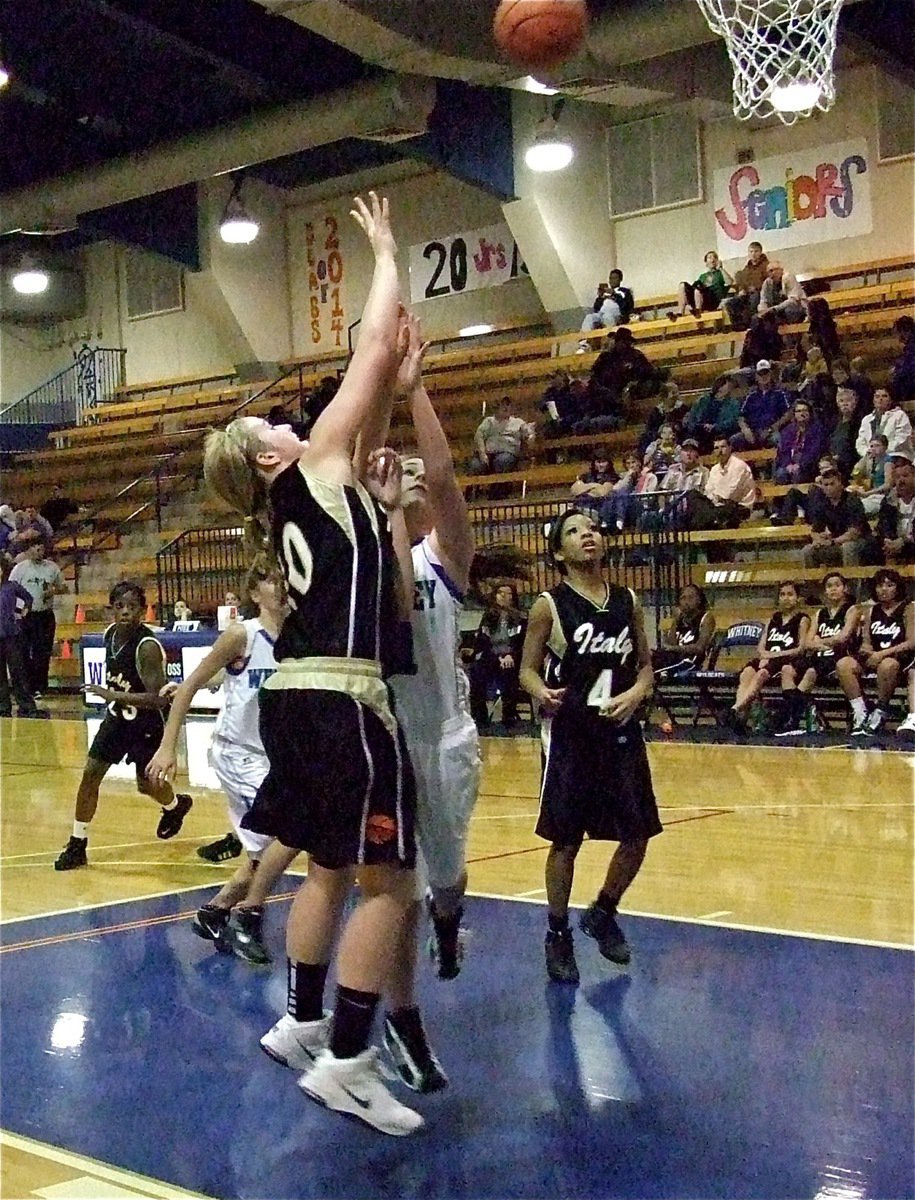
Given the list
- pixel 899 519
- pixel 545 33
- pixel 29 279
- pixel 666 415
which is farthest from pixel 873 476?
pixel 29 279

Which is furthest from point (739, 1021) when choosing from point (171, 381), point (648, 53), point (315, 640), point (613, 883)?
point (171, 381)

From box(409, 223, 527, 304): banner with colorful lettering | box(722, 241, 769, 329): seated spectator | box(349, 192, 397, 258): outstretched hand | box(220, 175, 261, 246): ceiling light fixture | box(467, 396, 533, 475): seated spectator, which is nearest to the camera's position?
box(349, 192, 397, 258): outstretched hand

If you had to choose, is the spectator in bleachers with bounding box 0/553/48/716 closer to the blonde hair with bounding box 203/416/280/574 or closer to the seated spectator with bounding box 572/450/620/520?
the seated spectator with bounding box 572/450/620/520

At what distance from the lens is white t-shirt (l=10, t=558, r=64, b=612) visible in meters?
16.9

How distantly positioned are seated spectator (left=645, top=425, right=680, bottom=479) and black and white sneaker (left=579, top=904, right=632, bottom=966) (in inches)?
374

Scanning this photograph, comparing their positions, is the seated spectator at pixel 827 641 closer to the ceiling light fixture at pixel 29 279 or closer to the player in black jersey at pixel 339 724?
the player in black jersey at pixel 339 724

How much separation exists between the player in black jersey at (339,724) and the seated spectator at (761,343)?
1222 centimetres

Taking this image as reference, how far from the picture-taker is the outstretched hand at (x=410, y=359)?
3.62 meters

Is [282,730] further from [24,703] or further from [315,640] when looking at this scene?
[24,703]

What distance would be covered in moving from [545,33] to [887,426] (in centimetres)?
711

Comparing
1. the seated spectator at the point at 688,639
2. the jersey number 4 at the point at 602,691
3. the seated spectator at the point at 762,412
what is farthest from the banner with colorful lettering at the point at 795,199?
the jersey number 4 at the point at 602,691

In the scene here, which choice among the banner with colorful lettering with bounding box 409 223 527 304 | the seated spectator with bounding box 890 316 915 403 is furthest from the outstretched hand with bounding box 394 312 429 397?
the banner with colorful lettering with bounding box 409 223 527 304

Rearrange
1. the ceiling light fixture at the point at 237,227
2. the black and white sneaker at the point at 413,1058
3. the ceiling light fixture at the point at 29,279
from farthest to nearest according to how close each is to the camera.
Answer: the ceiling light fixture at the point at 29,279, the ceiling light fixture at the point at 237,227, the black and white sneaker at the point at 413,1058

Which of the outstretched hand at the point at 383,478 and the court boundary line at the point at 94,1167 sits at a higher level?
the outstretched hand at the point at 383,478
